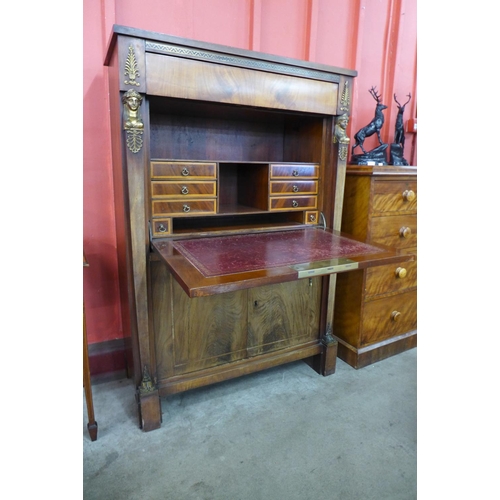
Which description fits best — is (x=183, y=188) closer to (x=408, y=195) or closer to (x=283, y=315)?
(x=283, y=315)

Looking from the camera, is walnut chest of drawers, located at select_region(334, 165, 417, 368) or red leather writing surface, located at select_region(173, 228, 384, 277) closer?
red leather writing surface, located at select_region(173, 228, 384, 277)

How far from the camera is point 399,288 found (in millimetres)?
2473

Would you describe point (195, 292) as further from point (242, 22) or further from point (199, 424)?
point (242, 22)

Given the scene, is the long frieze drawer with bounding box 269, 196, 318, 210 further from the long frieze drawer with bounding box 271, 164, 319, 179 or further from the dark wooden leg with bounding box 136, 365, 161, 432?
the dark wooden leg with bounding box 136, 365, 161, 432

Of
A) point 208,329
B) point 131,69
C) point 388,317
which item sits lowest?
point 388,317

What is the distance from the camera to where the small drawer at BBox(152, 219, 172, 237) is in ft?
5.53

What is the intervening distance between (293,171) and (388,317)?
49.4 inches

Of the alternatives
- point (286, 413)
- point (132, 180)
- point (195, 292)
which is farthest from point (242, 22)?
point (286, 413)

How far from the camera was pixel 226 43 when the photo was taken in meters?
2.19

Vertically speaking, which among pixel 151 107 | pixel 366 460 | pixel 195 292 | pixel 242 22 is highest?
pixel 242 22

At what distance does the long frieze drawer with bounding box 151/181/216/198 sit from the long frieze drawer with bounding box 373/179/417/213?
3.48ft

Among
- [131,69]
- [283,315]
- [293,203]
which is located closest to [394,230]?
[293,203]

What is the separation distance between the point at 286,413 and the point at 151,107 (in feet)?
5.93

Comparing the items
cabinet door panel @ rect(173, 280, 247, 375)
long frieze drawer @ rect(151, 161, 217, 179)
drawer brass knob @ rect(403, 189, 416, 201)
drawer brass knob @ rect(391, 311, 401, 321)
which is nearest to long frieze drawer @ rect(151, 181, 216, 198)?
long frieze drawer @ rect(151, 161, 217, 179)
